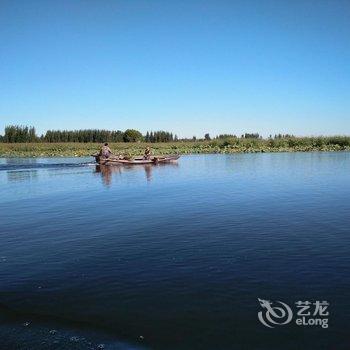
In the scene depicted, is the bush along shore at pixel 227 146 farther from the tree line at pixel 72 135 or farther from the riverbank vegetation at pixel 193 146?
the tree line at pixel 72 135

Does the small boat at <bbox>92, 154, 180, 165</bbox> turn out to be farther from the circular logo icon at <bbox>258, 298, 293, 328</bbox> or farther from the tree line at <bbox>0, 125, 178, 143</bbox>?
the tree line at <bbox>0, 125, 178, 143</bbox>

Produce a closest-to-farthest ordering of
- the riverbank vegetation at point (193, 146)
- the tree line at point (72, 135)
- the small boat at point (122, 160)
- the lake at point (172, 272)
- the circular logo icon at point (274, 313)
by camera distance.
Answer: the lake at point (172, 272) < the circular logo icon at point (274, 313) < the small boat at point (122, 160) < the riverbank vegetation at point (193, 146) < the tree line at point (72, 135)

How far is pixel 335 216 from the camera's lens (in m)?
15.3

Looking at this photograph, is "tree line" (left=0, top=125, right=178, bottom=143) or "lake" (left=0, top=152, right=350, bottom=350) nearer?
→ "lake" (left=0, top=152, right=350, bottom=350)

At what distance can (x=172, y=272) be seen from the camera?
969 cm

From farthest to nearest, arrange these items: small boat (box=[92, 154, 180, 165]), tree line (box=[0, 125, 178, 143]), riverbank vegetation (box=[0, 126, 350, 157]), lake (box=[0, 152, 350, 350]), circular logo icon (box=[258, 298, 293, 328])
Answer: tree line (box=[0, 125, 178, 143]), riverbank vegetation (box=[0, 126, 350, 157]), small boat (box=[92, 154, 180, 165]), circular logo icon (box=[258, 298, 293, 328]), lake (box=[0, 152, 350, 350])

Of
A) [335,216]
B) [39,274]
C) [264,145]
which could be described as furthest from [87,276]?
[264,145]

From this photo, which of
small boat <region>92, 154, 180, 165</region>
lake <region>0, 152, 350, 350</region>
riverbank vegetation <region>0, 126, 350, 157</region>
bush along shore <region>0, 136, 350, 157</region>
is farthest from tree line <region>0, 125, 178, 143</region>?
lake <region>0, 152, 350, 350</region>

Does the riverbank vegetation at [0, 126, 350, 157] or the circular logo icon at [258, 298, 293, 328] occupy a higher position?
the riverbank vegetation at [0, 126, 350, 157]

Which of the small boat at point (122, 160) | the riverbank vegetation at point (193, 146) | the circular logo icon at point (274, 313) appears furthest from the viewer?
the riverbank vegetation at point (193, 146)

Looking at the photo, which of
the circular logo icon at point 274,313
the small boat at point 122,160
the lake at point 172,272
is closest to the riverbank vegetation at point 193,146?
the small boat at point 122,160

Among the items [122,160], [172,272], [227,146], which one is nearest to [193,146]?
[227,146]

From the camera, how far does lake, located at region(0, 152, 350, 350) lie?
22.6 feet

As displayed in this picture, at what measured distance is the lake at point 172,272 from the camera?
6898 mm
